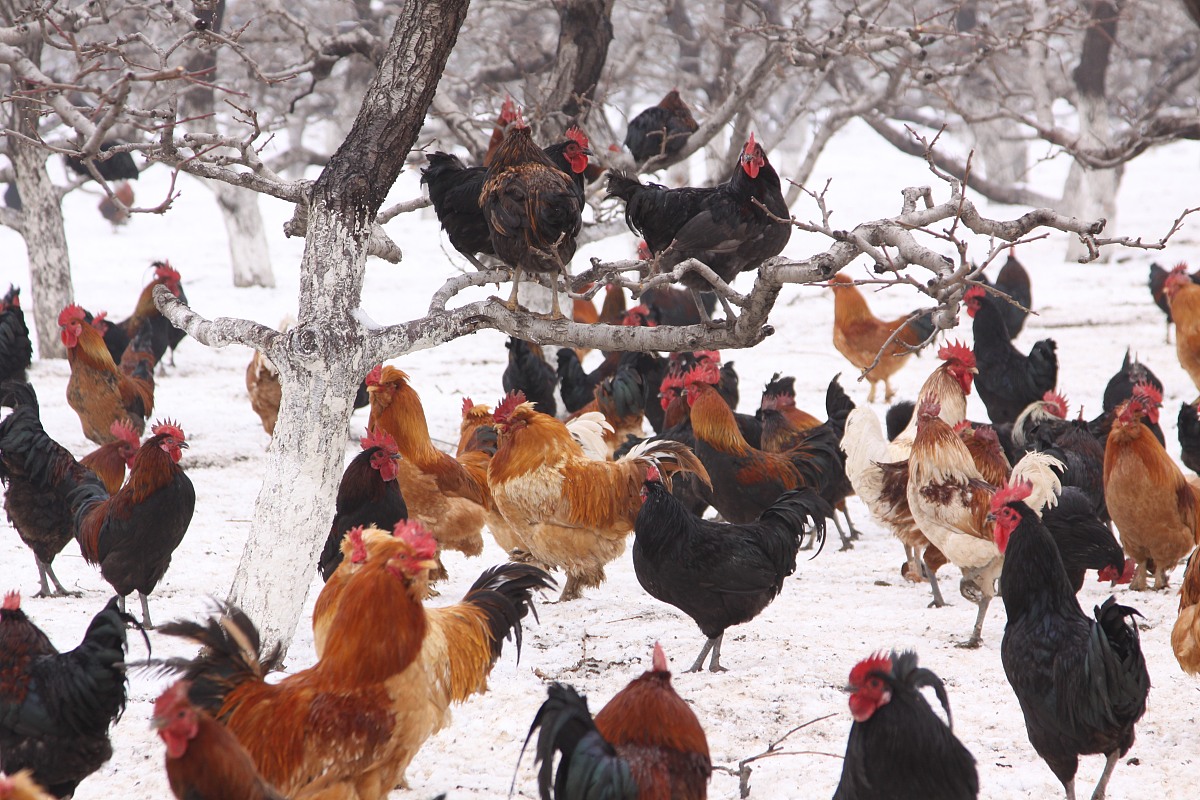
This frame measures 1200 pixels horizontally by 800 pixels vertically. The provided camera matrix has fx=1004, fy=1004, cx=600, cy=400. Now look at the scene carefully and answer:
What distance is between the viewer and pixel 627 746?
10.6 ft

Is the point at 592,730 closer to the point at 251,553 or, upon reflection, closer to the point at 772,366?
the point at 251,553

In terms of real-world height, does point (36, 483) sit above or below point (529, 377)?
below

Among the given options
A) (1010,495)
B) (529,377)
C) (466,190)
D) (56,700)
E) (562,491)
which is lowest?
(56,700)

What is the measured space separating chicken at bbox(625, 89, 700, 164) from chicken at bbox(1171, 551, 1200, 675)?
20.7ft

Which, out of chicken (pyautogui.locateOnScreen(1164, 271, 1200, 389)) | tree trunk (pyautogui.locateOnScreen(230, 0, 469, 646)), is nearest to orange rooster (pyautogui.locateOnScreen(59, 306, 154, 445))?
tree trunk (pyautogui.locateOnScreen(230, 0, 469, 646))

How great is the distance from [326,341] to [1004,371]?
625 centimetres

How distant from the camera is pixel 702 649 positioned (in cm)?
532

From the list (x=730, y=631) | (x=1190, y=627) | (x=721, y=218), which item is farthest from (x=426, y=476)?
(x=1190, y=627)

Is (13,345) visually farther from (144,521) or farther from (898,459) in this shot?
(898,459)

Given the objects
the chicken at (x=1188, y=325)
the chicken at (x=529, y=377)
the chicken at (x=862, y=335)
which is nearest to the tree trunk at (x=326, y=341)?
the chicken at (x=529, y=377)

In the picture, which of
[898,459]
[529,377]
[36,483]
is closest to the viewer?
[36,483]

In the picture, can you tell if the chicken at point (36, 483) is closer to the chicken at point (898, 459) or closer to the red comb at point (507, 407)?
A: the red comb at point (507, 407)

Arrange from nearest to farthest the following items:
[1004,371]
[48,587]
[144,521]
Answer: [144,521] → [48,587] → [1004,371]

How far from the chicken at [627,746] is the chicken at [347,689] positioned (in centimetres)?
48
